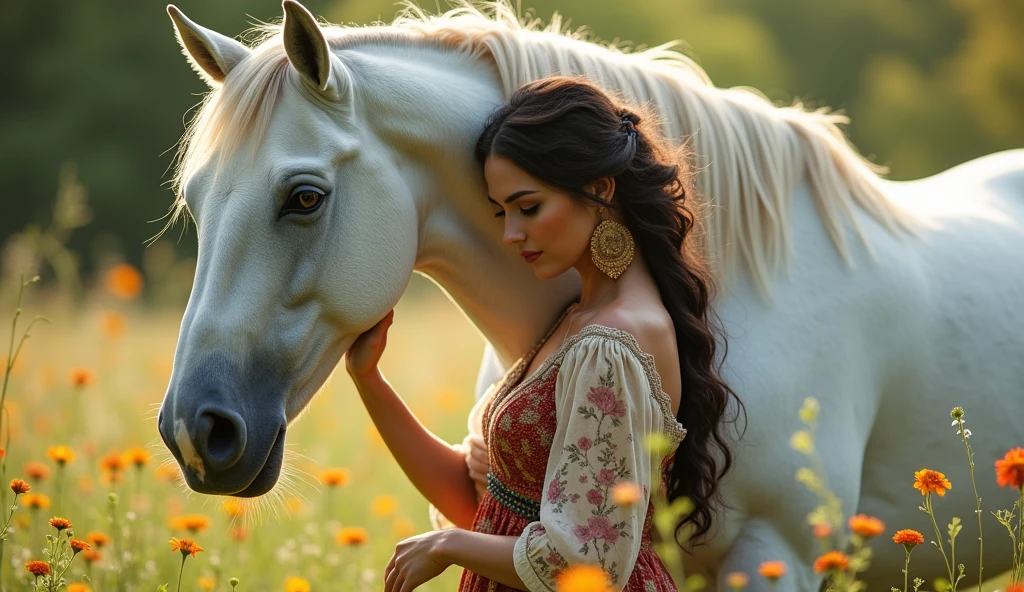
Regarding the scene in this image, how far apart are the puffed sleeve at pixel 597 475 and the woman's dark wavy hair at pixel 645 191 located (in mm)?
268

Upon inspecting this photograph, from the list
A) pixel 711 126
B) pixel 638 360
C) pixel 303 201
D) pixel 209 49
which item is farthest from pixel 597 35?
pixel 638 360

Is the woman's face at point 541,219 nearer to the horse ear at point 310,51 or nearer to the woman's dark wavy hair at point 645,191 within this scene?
the woman's dark wavy hair at point 645,191

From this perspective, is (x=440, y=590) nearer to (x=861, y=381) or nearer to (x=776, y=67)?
(x=861, y=381)

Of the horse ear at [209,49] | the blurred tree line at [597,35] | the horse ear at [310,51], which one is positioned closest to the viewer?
the horse ear at [310,51]

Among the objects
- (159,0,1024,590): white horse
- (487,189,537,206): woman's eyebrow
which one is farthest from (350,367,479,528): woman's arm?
(487,189,537,206): woman's eyebrow

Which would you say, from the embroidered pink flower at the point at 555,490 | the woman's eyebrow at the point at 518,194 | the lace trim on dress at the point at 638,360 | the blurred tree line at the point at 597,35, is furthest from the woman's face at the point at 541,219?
the blurred tree line at the point at 597,35

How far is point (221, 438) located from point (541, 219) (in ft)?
2.61

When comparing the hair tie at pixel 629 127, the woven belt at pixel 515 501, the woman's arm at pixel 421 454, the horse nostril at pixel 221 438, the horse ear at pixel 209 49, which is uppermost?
the hair tie at pixel 629 127

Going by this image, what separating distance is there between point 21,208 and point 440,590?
66.5 feet

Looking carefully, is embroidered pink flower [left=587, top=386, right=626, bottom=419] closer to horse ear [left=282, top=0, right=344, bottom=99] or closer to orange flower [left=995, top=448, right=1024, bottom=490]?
orange flower [left=995, top=448, right=1024, bottom=490]

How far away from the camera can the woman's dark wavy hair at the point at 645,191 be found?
198 centimetres

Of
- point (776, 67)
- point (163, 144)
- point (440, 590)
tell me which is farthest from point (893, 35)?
point (440, 590)

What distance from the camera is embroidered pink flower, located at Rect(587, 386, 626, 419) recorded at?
1.79 meters

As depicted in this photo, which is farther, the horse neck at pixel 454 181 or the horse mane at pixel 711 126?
the horse mane at pixel 711 126
